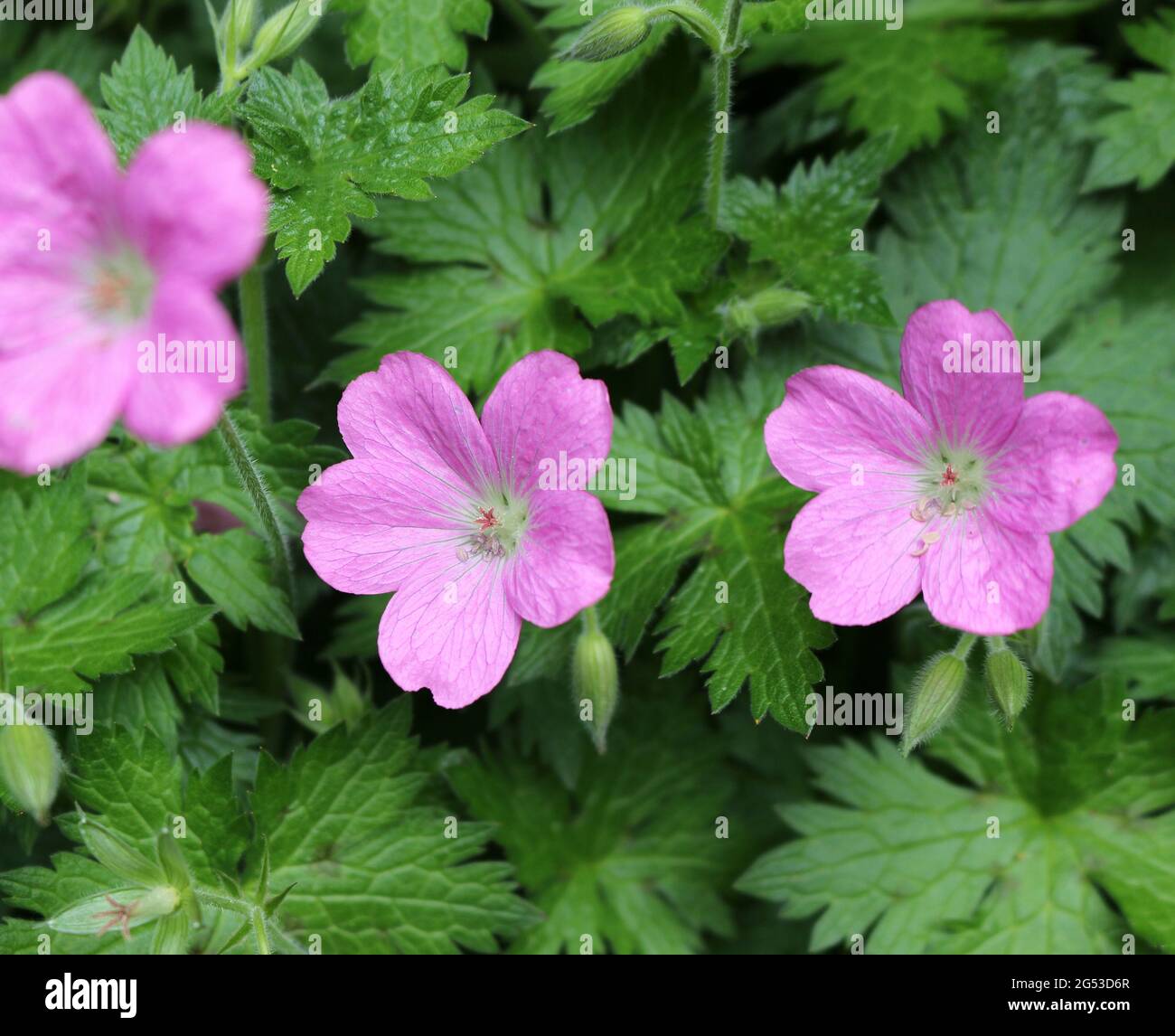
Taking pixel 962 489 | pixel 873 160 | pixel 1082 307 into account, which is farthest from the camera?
pixel 1082 307

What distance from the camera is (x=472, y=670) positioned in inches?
65.8

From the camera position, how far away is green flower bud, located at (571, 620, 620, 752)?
183 centimetres

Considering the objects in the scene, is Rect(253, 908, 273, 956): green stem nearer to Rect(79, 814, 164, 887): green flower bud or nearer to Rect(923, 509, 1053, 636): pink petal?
Rect(79, 814, 164, 887): green flower bud

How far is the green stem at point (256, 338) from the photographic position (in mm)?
2094

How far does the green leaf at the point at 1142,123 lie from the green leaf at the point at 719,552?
0.81 m

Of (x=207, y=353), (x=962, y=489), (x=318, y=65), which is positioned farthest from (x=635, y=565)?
(x=318, y=65)

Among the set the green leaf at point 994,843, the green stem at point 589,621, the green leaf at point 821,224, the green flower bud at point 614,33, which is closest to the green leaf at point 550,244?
the green leaf at point 821,224

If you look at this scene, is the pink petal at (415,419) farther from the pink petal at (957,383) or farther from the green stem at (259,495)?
the pink petal at (957,383)

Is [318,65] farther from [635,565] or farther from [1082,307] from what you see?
[1082,307]

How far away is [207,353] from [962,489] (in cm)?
115

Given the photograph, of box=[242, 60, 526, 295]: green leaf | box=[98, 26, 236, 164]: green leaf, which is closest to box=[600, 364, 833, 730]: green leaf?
box=[242, 60, 526, 295]: green leaf

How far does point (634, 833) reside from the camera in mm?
2434

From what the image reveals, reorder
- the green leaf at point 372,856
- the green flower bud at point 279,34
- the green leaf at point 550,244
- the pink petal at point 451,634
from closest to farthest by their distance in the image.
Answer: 1. the pink petal at point 451,634
2. the green flower bud at point 279,34
3. the green leaf at point 372,856
4. the green leaf at point 550,244

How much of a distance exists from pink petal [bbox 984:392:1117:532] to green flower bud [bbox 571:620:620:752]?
0.62 meters
